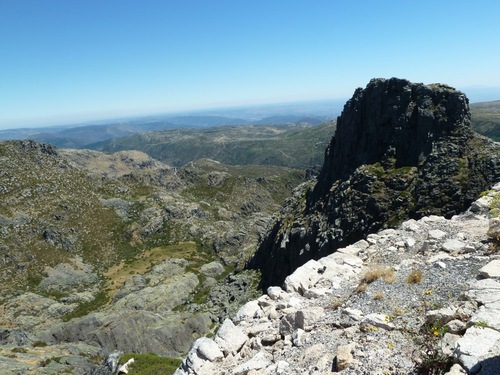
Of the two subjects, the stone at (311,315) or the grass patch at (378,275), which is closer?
the stone at (311,315)

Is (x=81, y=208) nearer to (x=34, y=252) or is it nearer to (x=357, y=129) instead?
(x=34, y=252)

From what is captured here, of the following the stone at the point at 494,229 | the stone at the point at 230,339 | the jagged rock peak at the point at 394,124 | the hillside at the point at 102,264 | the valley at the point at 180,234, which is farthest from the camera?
the hillside at the point at 102,264

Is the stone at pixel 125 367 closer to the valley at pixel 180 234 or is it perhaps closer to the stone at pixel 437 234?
the valley at pixel 180 234

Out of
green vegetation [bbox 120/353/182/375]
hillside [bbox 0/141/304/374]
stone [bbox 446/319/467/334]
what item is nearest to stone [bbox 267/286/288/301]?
stone [bbox 446/319/467/334]

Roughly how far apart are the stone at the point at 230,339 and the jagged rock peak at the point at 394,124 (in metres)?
54.9

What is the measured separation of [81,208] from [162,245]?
35.2m

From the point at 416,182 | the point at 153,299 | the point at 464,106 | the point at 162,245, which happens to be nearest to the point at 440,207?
the point at 416,182

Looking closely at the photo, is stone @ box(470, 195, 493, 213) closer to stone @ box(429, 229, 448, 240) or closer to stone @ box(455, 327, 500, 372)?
stone @ box(429, 229, 448, 240)

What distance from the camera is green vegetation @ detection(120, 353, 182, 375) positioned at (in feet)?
122

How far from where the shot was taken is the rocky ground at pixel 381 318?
9.09 m

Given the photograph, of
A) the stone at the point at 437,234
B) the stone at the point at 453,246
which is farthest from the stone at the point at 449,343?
the stone at the point at 437,234

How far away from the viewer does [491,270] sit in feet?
41.3

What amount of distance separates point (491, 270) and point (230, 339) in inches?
383

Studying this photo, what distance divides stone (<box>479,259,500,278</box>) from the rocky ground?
0.03 metres
